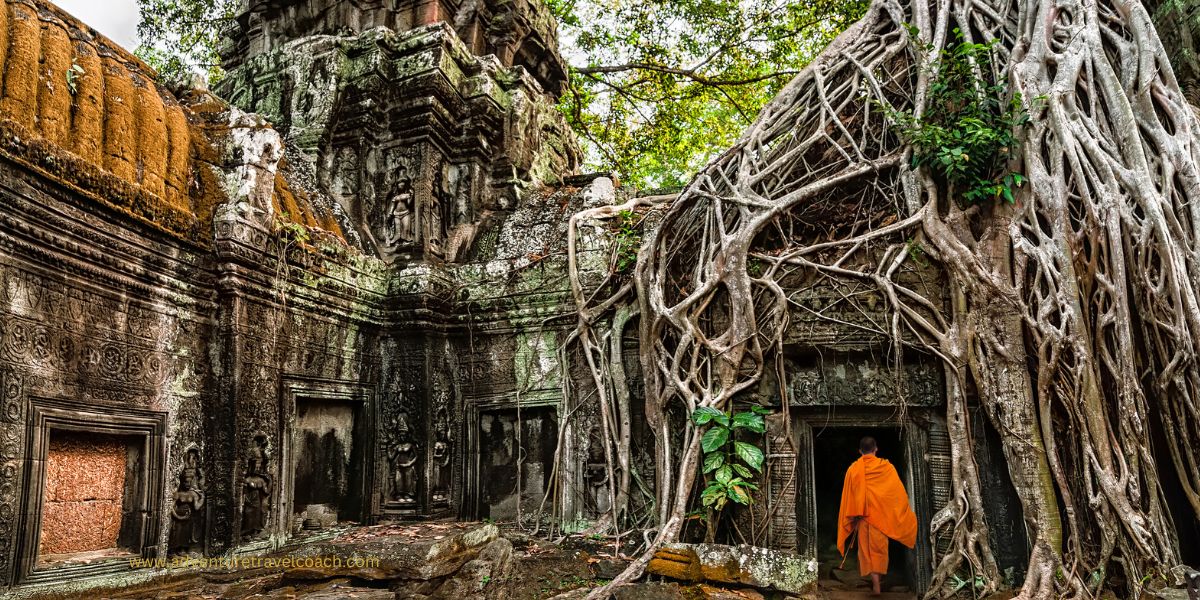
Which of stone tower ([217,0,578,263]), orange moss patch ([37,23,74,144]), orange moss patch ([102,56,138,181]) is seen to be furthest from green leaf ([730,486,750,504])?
orange moss patch ([37,23,74,144])

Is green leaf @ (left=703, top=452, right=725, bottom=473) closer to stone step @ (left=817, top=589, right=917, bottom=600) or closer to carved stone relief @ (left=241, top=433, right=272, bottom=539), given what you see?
stone step @ (left=817, top=589, right=917, bottom=600)

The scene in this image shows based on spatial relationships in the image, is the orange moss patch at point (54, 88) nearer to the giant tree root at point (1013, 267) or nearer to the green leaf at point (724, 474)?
the giant tree root at point (1013, 267)

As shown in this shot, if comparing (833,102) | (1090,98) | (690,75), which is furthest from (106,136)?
(690,75)

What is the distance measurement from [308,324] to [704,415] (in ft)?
9.82

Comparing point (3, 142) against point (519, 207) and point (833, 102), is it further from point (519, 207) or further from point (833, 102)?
point (833, 102)

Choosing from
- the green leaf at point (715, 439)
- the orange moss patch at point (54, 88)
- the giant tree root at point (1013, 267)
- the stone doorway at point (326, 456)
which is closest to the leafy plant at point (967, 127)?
the giant tree root at point (1013, 267)

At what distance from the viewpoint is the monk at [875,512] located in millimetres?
5105

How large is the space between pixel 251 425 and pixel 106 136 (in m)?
2.02

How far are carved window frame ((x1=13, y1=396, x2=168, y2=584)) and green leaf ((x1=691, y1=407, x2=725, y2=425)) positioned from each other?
129 inches

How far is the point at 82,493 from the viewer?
422 centimetres

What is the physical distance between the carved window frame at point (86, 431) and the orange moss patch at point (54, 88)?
58.0 inches

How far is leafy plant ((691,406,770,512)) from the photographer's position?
479cm

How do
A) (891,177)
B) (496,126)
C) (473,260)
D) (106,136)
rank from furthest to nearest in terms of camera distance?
1. (496,126)
2. (473,260)
3. (891,177)
4. (106,136)

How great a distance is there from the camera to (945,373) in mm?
4805
